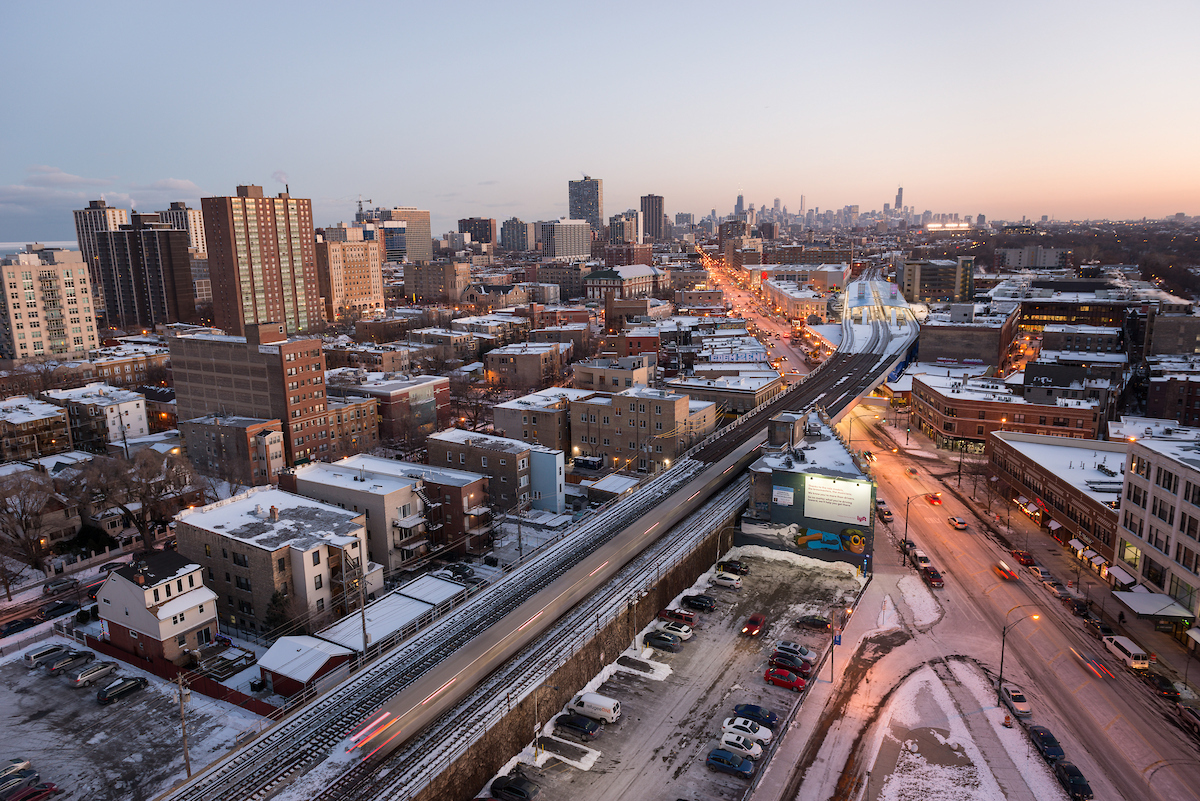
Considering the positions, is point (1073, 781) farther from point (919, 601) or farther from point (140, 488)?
point (140, 488)

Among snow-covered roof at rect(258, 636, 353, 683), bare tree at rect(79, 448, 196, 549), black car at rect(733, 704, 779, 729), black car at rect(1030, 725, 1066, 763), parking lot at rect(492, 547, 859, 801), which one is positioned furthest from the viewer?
bare tree at rect(79, 448, 196, 549)

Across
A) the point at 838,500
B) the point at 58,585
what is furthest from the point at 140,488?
the point at 838,500

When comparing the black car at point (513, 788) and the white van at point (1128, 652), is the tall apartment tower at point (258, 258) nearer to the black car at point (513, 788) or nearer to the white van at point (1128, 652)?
the black car at point (513, 788)

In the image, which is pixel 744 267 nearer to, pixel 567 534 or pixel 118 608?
pixel 567 534

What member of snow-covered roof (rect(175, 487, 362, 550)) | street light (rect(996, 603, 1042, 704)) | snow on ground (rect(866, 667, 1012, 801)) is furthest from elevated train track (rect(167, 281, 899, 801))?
street light (rect(996, 603, 1042, 704))

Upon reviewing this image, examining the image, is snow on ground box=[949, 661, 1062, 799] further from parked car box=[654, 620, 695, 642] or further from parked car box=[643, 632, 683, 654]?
parked car box=[643, 632, 683, 654]

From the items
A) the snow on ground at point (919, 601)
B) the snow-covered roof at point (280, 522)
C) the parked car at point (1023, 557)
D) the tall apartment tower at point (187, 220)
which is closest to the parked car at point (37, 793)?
the snow-covered roof at point (280, 522)
